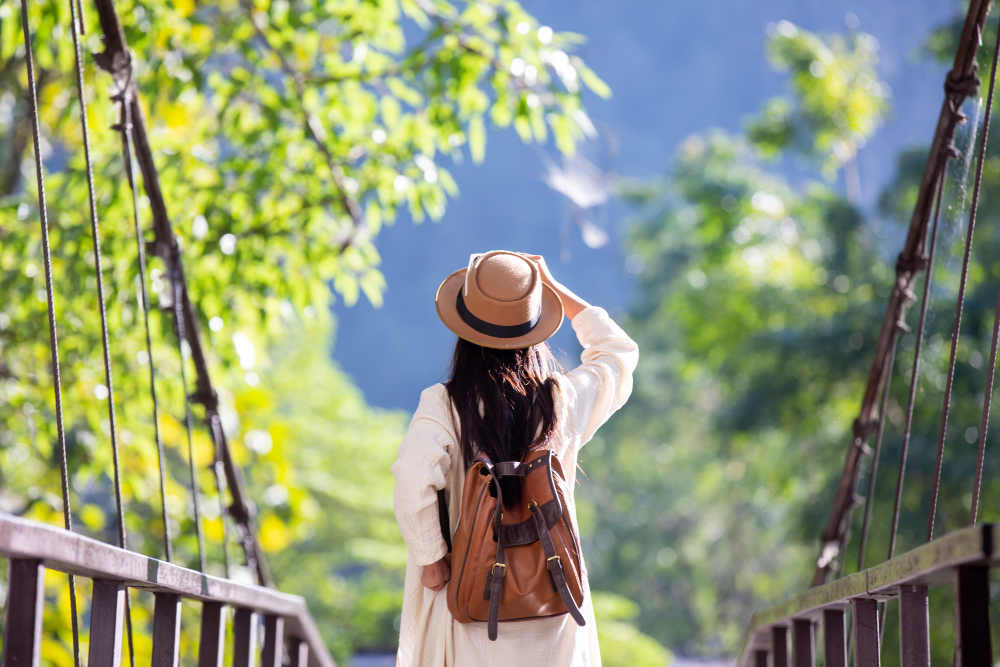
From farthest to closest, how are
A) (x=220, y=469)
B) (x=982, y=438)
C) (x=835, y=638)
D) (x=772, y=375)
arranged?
(x=772, y=375)
(x=220, y=469)
(x=835, y=638)
(x=982, y=438)

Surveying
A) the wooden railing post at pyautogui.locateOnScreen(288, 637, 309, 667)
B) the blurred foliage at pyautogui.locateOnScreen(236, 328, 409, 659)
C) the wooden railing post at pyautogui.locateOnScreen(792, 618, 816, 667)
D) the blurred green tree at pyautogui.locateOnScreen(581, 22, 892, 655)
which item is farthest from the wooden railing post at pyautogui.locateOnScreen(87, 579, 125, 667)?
the blurred foliage at pyautogui.locateOnScreen(236, 328, 409, 659)

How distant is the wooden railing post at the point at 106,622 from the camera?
47.2 inches

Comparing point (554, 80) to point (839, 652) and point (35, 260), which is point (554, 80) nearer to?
point (35, 260)

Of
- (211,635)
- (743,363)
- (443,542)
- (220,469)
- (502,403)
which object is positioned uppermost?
(743,363)

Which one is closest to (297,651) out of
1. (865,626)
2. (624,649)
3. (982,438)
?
(865,626)

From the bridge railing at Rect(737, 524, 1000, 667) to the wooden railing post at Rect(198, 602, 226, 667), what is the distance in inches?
43.7

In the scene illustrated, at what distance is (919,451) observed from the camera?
5668 mm

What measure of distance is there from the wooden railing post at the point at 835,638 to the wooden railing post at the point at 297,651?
1.54m

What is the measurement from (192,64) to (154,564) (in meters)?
1.95

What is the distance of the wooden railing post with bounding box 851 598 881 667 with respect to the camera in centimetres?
135

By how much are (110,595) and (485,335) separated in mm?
678

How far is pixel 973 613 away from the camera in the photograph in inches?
34.8

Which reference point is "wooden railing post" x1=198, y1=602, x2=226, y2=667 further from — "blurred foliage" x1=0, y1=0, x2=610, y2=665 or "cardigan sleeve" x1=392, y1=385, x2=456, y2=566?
"blurred foliage" x1=0, y1=0, x2=610, y2=665

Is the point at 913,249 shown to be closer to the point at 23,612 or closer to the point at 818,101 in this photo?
the point at 23,612
